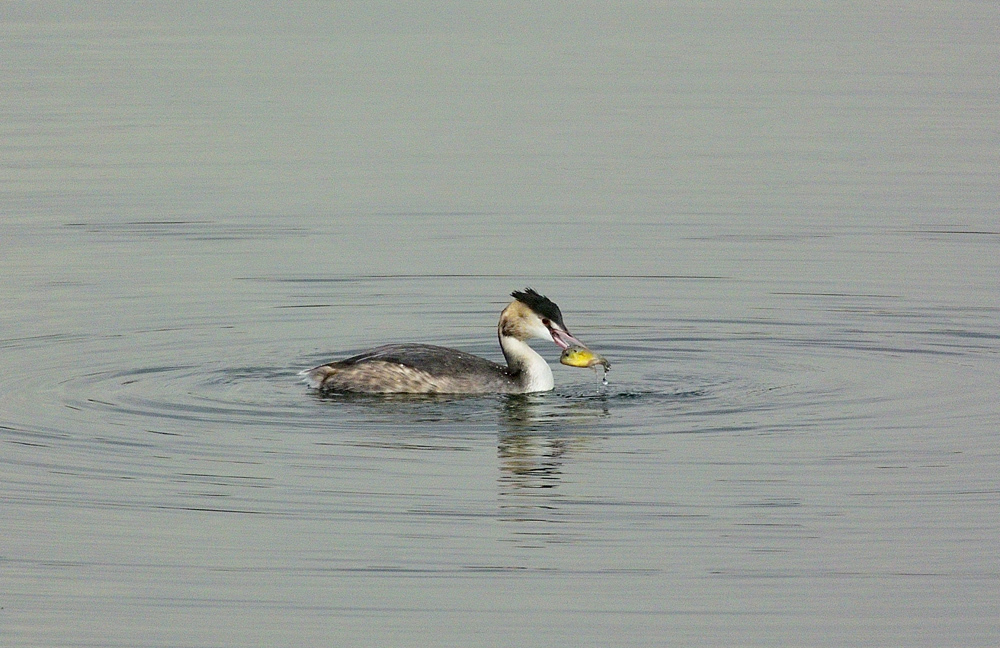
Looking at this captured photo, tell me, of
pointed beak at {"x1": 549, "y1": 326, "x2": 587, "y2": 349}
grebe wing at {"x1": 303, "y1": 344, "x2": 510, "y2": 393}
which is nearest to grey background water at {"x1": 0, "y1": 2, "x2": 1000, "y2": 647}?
grebe wing at {"x1": 303, "y1": 344, "x2": 510, "y2": 393}

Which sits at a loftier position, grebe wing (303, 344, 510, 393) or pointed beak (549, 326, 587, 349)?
pointed beak (549, 326, 587, 349)

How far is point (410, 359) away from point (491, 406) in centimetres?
70

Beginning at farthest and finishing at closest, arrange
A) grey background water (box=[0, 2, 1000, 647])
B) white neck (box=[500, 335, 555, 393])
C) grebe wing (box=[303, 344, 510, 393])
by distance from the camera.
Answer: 1. white neck (box=[500, 335, 555, 393])
2. grebe wing (box=[303, 344, 510, 393])
3. grey background water (box=[0, 2, 1000, 647])

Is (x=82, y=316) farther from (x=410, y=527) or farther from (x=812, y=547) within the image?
(x=812, y=547)

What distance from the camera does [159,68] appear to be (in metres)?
33.8

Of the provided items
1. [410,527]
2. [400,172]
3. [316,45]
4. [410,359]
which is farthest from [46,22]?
[410,527]

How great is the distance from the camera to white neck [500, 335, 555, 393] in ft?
48.2

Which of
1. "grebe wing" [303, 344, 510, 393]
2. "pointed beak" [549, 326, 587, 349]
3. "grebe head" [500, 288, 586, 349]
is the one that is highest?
"grebe head" [500, 288, 586, 349]

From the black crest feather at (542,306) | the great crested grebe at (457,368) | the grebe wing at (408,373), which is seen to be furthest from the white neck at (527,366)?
the black crest feather at (542,306)

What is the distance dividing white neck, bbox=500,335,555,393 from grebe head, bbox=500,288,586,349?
9 cm

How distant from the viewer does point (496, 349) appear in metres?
16.4

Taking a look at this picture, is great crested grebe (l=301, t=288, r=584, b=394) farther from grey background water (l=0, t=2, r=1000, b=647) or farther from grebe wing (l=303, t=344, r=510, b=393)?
grey background water (l=0, t=2, r=1000, b=647)

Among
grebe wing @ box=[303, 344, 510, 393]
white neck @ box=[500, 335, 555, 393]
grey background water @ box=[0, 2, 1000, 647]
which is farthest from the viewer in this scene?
white neck @ box=[500, 335, 555, 393]

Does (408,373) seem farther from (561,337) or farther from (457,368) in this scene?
(561,337)
